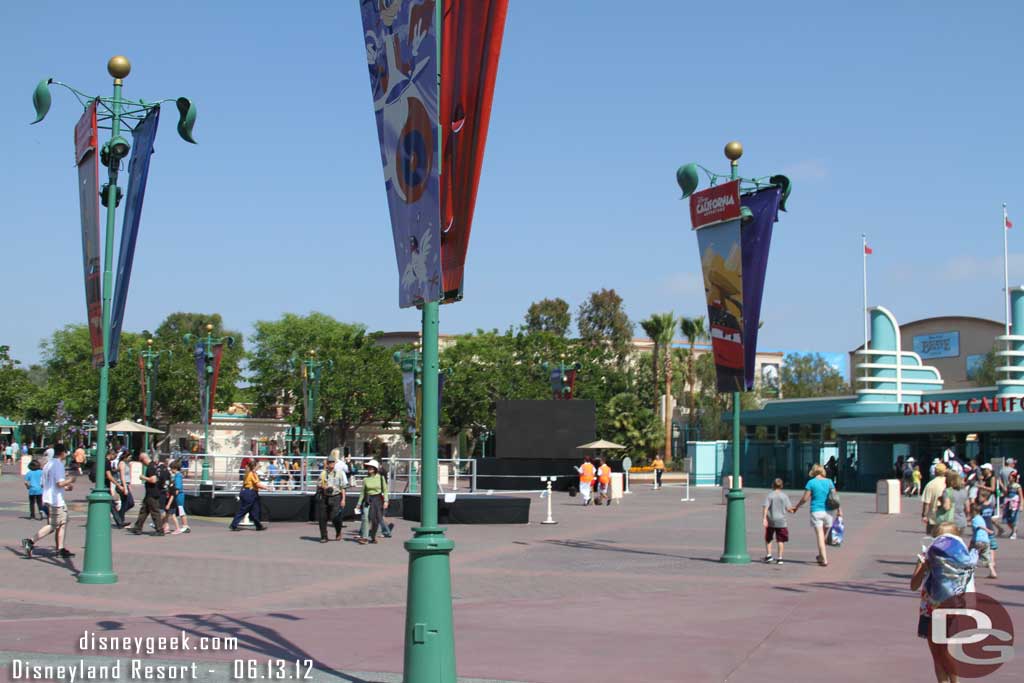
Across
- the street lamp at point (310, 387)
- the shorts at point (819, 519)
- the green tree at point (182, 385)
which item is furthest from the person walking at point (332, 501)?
the green tree at point (182, 385)

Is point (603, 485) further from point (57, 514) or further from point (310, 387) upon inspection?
point (310, 387)

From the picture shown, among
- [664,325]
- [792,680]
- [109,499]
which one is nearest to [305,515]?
[109,499]

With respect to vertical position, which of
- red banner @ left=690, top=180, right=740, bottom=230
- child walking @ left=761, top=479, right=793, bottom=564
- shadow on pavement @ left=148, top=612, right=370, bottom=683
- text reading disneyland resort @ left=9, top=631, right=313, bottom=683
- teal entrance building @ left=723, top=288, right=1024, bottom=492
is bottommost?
shadow on pavement @ left=148, top=612, right=370, bottom=683

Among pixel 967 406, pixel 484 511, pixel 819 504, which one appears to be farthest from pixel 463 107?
pixel 967 406

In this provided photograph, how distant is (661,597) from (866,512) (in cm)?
2030

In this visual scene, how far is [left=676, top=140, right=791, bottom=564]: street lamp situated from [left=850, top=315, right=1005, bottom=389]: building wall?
6485cm

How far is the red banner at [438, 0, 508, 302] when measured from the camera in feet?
27.3

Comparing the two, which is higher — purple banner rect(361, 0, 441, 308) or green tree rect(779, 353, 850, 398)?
green tree rect(779, 353, 850, 398)

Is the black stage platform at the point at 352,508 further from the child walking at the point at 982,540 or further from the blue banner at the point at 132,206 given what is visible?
the child walking at the point at 982,540

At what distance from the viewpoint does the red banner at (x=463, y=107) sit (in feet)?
27.3

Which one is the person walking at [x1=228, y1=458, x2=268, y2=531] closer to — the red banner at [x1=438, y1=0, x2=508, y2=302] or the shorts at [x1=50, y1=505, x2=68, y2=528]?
the shorts at [x1=50, y1=505, x2=68, y2=528]

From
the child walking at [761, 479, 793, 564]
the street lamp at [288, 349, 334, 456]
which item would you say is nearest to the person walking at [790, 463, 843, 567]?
the child walking at [761, 479, 793, 564]

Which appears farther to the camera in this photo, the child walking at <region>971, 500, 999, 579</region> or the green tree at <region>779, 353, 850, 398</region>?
the green tree at <region>779, 353, 850, 398</region>

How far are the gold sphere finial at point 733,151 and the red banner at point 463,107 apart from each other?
1056 cm
